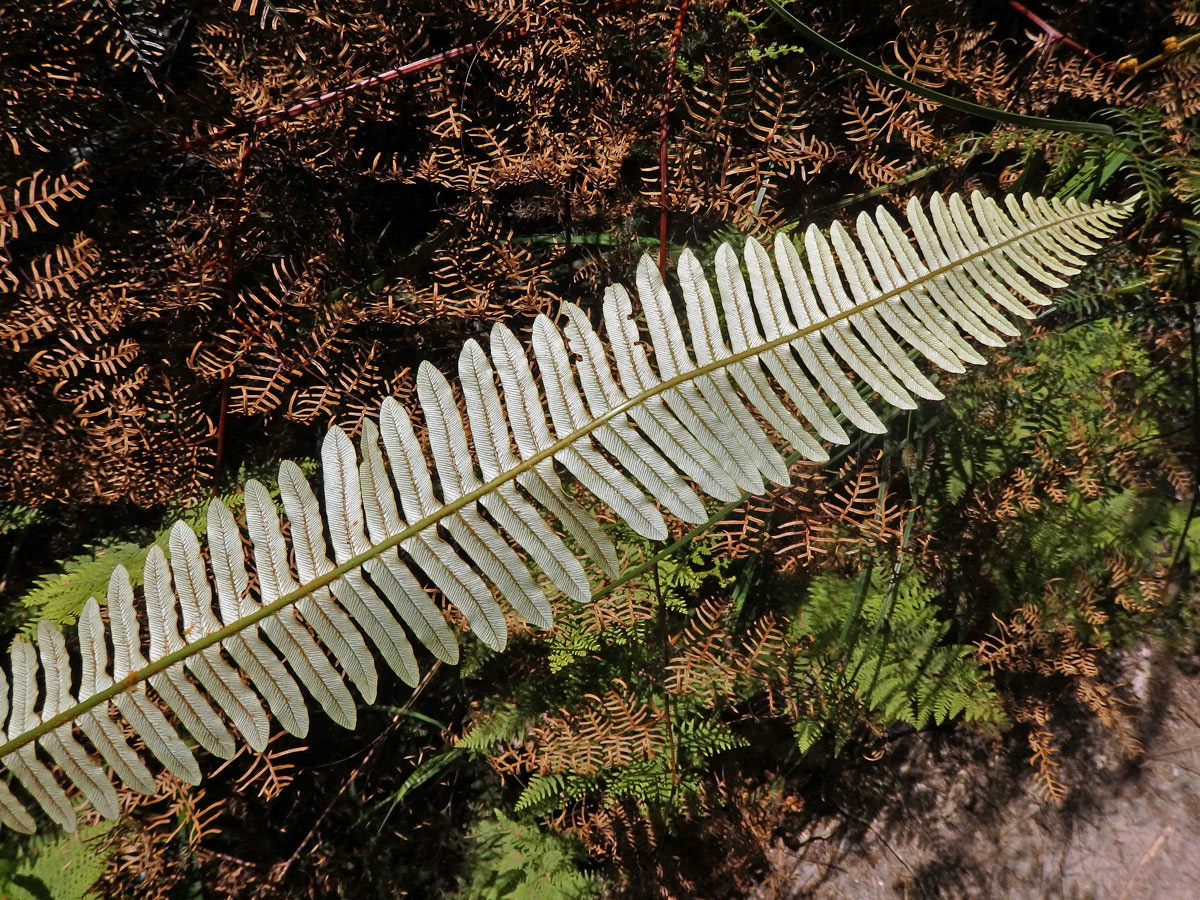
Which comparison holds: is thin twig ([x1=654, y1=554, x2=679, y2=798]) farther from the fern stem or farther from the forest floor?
the fern stem

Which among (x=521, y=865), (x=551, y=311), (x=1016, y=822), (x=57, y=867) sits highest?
(x=551, y=311)

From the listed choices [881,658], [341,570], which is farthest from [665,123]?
[881,658]

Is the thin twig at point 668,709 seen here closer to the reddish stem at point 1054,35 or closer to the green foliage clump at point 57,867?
the green foliage clump at point 57,867

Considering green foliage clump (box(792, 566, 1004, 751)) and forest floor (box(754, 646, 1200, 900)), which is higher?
green foliage clump (box(792, 566, 1004, 751))

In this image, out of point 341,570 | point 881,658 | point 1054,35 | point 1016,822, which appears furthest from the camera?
point 1016,822

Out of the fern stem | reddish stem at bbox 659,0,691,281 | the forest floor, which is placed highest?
reddish stem at bbox 659,0,691,281

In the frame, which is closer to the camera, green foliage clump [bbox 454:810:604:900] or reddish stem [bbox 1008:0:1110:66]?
reddish stem [bbox 1008:0:1110:66]

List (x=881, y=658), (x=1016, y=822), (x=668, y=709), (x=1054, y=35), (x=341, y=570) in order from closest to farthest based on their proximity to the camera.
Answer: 1. (x=341, y=570)
2. (x=1054, y=35)
3. (x=668, y=709)
4. (x=881, y=658)
5. (x=1016, y=822)

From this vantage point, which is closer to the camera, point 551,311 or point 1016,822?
point 551,311

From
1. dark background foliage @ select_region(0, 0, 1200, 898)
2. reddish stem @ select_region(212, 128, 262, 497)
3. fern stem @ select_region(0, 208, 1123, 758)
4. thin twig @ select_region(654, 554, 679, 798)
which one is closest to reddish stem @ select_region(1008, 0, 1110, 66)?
dark background foliage @ select_region(0, 0, 1200, 898)

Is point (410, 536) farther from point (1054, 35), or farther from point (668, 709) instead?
point (1054, 35)
